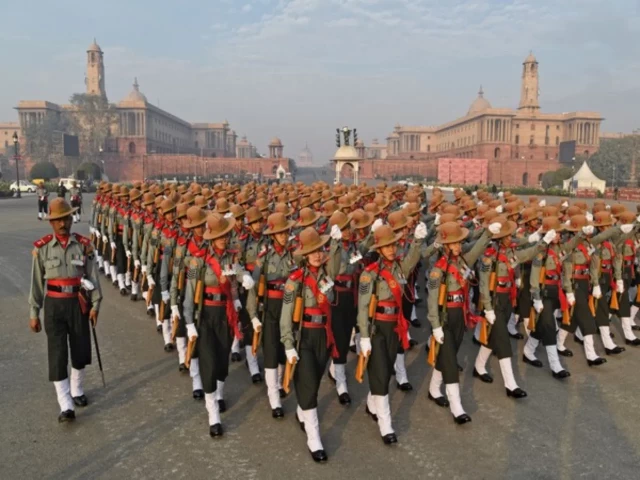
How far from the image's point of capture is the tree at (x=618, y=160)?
76.1 meters

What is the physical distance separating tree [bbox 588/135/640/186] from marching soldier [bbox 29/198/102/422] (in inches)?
3222

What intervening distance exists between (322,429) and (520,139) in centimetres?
10976

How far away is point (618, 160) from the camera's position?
76.4 metres

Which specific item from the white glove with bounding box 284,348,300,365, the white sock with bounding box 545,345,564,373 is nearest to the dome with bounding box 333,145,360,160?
the white sock with bounding box 545,345,564,373

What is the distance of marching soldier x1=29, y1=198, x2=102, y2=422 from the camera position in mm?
5508

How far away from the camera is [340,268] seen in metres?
6.41

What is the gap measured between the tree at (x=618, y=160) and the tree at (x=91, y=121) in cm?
7691

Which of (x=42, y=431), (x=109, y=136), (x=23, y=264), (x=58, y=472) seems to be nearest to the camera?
(x=58, y=472)

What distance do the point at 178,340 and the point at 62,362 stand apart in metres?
1.55

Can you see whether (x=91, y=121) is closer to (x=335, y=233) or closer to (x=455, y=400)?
(x=335, y=233)

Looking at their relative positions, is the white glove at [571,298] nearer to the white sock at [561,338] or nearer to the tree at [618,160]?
the white sock at [561,338]

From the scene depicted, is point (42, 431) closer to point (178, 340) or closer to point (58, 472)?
point (58, 472)

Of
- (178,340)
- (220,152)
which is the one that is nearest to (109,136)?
(220,152)

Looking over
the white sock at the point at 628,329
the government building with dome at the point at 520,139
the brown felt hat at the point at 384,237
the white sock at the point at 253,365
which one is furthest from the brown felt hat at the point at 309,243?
the government building with dome at the point at 520,139
